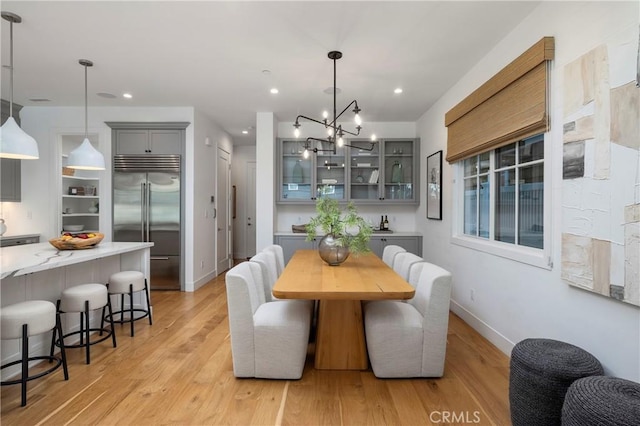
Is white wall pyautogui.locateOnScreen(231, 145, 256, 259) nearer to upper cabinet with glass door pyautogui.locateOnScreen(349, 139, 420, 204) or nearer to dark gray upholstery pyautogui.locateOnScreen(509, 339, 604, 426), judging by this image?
upper cabinet with glass door pyautogui.locateOnScreen(349, 139, 420, 204)

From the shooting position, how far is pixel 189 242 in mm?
4766

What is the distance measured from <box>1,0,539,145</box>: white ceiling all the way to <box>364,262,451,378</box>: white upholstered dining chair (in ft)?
6.52

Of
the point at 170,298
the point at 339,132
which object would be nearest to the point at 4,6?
the point at 339,132

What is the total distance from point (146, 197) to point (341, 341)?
12.3 feet

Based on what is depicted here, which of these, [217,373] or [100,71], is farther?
[100,71]

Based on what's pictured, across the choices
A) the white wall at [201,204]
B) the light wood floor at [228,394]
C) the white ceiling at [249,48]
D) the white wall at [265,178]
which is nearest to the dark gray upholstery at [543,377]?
the light wood floor at [228,394]

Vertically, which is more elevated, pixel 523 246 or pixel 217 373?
pixel 523 246

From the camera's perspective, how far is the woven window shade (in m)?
2.22

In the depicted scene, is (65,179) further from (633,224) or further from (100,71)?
(633,224)

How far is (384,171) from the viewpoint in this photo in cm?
522

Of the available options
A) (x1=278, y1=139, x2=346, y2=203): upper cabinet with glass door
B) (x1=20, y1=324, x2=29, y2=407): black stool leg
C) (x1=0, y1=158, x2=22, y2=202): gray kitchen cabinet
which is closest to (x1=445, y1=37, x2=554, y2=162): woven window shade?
(x1=278, y1=139, x2=346, y2=203): upper cabinet with glass door

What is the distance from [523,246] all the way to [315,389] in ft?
6.57

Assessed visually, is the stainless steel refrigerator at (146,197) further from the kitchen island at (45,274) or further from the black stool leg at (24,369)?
the black stool leg at (24,369)

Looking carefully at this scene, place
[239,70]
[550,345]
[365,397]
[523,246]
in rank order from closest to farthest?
1. [550,345]
2. [365,397]
3. [523,246]
4. [239,70]
